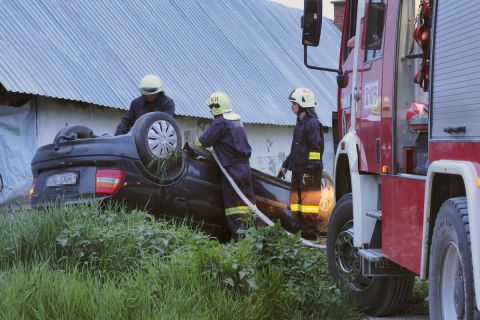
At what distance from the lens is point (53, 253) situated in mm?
5539

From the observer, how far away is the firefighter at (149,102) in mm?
8898

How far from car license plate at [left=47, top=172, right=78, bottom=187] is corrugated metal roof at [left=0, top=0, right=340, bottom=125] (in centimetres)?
479

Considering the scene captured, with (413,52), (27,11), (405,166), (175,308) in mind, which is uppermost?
(27,11)

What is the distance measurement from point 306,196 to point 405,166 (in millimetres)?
4695

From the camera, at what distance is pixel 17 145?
12.9 meters

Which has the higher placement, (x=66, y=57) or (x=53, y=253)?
(x=66, y=57)

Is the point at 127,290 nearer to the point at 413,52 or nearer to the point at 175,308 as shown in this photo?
the point at 175,308

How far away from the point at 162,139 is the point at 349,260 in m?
2.44

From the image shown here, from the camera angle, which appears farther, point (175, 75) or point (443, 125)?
point (175, 75)

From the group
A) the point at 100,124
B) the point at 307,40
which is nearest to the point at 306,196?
the point at 307,40

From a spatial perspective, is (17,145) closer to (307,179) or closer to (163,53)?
(307,179)

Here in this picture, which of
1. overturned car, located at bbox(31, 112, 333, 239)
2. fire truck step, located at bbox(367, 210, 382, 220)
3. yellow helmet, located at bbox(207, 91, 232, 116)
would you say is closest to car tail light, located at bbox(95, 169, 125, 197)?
overturned car, located at bbox(31, 112, 333, 239)

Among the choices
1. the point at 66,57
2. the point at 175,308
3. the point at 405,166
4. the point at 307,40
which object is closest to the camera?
the point at 175,308

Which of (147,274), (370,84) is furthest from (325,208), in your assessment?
(147,274)
